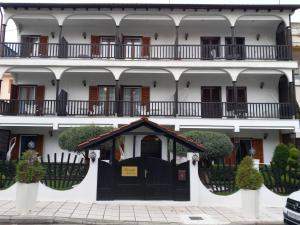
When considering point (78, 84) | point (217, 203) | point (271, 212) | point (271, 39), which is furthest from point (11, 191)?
point (271, 39)

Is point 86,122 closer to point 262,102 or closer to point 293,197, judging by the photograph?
point 262,102

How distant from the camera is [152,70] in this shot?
20.4m

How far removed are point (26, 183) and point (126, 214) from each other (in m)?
3.02

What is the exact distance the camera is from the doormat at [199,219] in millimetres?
9289

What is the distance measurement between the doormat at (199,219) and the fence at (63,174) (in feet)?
13.8

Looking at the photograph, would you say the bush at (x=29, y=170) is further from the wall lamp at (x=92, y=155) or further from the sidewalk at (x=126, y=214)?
the wall lamp at (x=92, y=155)

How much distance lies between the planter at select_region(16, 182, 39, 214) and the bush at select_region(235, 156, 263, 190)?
6.17 m

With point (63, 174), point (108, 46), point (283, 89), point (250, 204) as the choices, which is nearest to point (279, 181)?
point (250, 204)

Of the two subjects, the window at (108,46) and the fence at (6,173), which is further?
the window at (108,46)

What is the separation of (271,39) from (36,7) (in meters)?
15.0

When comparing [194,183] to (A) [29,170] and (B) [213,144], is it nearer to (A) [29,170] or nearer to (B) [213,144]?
(B) [213,144]

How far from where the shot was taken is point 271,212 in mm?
10836

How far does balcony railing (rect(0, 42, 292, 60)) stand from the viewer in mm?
20438

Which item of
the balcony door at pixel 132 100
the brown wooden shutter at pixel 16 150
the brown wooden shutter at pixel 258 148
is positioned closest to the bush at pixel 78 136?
the balcony door at pixel 132 100
